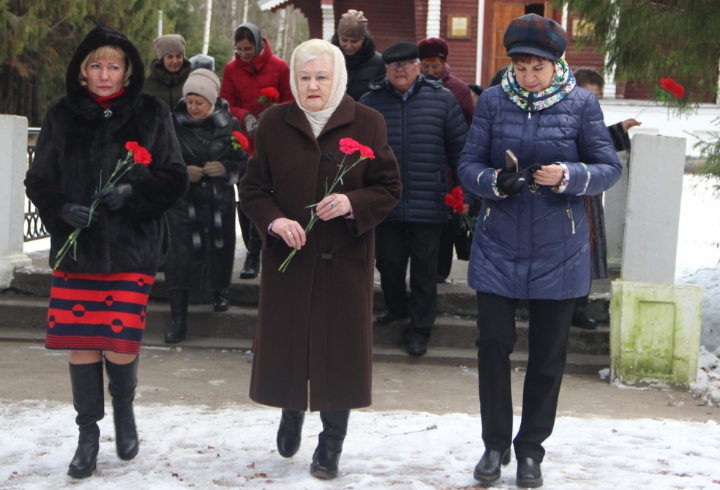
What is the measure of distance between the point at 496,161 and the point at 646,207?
97.0 inches

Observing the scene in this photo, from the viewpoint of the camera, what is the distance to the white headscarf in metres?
3.97

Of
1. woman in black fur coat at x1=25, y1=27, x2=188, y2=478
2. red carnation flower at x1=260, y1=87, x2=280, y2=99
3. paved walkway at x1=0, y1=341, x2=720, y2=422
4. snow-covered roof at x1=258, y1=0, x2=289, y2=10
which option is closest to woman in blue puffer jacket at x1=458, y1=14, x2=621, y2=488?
paved walkway at x1=0, y1=341, x2=720, y2=422

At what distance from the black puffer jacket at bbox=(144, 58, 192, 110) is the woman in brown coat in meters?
3.69

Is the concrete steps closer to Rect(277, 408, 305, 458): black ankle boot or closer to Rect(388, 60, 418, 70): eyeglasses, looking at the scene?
Rect(388, 60, 418, 70): eyeglasses

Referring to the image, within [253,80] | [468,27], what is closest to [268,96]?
→ [253,80]

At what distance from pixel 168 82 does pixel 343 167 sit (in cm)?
395

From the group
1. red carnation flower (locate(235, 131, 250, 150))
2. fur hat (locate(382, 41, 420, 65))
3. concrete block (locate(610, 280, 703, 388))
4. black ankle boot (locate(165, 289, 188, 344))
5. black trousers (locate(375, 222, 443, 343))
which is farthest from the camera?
black ankle boot (locate(165, 289, 188, 344))

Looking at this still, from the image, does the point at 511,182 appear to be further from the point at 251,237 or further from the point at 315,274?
the point at 251,237

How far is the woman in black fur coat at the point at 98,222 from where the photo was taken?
405cm

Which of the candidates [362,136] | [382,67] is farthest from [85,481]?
[382,67]

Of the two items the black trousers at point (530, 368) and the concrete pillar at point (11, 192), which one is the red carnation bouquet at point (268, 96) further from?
the black trousers at point (530, 368)

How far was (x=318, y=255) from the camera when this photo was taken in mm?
4059

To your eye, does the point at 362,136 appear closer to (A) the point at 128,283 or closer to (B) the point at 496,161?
(B) the point at 496,161

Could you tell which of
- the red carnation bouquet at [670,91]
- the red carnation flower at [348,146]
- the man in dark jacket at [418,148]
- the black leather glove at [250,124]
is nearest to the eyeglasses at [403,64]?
the man in dark jacket at [418,148]
